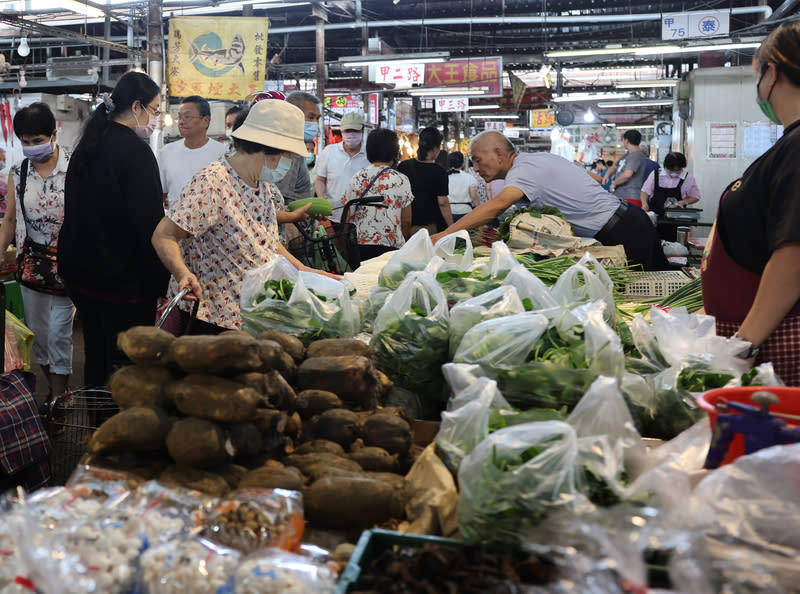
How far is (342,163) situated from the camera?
7191 mm

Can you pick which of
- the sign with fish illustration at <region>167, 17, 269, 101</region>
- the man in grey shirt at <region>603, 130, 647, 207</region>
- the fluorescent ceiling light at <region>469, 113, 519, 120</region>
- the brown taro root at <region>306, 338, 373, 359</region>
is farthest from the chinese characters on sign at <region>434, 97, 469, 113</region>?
the brown taro root at <region>306, 338, 373, 359</region>

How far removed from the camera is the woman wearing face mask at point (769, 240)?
7.11ft

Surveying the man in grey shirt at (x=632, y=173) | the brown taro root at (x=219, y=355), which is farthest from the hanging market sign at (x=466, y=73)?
the brown taro root at (x=219, y=355)

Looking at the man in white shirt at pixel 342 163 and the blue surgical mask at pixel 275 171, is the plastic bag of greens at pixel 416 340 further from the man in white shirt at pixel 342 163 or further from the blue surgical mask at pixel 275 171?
the man in white shirt at pixel 342 163

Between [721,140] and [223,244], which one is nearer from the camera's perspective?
[223,244]

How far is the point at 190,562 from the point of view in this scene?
1.24 m

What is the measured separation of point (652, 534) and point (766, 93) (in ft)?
5.75

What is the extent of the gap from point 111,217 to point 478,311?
226 cm

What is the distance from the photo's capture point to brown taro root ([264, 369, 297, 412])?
1.81 m

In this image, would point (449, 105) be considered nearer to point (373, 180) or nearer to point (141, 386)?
point (373, 180)

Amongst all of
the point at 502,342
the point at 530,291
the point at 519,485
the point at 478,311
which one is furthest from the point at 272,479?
the point at 530,291

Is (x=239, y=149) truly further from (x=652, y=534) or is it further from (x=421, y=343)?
(x=652, y=534)

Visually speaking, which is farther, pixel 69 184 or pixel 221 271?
pixel 69 184

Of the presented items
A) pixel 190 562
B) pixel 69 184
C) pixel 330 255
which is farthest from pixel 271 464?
pixel 330 255
